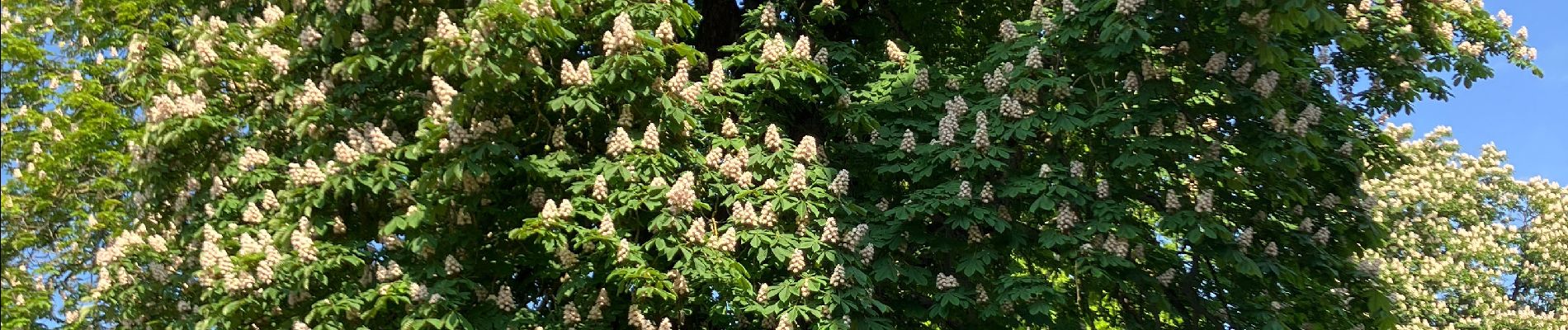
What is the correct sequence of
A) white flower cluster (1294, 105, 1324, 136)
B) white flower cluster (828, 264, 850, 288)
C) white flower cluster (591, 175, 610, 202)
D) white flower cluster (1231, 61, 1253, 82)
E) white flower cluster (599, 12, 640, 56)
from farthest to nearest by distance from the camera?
white flower cluster (1231, 61, 1253, 82), white flower cluster (1294, 105, 1324, 136), white flower cluster (828, 264, 850, 288), white flower cluster (591, 175, 610, 202), white flower cluster (599, 12, 640, 56)

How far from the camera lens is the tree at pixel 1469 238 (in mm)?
22922

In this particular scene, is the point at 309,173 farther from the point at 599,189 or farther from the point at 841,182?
→ the point at 841,182

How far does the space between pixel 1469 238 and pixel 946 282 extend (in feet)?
56.0

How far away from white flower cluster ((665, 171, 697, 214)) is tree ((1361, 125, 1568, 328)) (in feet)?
50.9

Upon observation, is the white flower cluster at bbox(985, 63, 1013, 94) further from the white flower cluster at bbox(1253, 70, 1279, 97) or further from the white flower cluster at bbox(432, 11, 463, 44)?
the white flower cluster at bbox(432, 11, 463, 44)

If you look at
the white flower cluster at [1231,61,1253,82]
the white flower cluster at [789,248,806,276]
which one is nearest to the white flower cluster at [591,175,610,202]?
the white flower cluster at [789,248,806,276]

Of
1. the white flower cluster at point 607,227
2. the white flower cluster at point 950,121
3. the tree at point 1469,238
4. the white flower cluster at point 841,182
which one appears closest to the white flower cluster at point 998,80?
the white flower cluster at point 950,121

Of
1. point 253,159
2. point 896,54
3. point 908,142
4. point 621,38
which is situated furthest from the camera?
point 896,54

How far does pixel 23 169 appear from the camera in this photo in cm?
A: 1553

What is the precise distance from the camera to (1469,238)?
23.8 metres

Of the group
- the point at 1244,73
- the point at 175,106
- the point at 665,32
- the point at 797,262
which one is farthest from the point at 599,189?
the point at 1244,73

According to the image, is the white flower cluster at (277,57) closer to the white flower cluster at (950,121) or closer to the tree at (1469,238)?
the white flower cluster at (950,121)

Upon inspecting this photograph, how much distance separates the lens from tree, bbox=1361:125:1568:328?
2292 cm

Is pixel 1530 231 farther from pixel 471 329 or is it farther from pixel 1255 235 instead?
pixel 471 329
